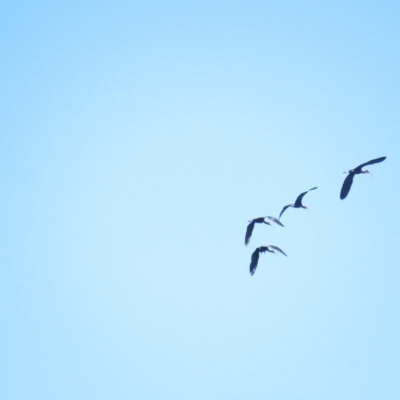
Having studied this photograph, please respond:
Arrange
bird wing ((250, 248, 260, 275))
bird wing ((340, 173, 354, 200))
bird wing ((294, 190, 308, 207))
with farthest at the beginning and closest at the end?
bird wing ((294, 190, 308, 207)) → bird wing ((250, 248, 260, 275)) → bird wing ((340, 173, 354, 200))

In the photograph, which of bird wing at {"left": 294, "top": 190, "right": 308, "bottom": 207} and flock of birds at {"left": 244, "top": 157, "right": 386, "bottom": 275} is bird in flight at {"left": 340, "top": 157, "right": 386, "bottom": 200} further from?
bird wing at {"left": 294, "top": 190, "right": 308, "bottom": 207}

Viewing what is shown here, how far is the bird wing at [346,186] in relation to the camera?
75.2 ft

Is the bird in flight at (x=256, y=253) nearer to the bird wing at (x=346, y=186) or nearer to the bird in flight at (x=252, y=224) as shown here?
the bird in flight at (x=252, y=224)

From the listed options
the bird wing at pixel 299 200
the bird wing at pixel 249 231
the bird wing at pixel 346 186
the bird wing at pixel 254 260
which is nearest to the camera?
the bird wing at pixel 346 186

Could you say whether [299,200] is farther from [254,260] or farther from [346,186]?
[254,260]

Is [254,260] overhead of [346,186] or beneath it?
beneath

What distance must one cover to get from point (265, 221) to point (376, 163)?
5247 mm

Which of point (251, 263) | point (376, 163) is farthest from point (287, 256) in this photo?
point (376, 163)

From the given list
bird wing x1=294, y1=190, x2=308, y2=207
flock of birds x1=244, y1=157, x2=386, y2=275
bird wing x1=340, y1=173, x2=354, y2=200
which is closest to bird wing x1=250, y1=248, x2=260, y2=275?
flock of birds x1=244, y1=157, x2=386, y2=275

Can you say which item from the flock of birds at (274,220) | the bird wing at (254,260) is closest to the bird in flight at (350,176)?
the flock of birds at (274,220)

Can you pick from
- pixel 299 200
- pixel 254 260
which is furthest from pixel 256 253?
pixel 299 200

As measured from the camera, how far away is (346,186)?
76.6 ft

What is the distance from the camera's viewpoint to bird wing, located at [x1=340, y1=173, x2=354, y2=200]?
902 inches

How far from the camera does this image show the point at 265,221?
83.5 feet
